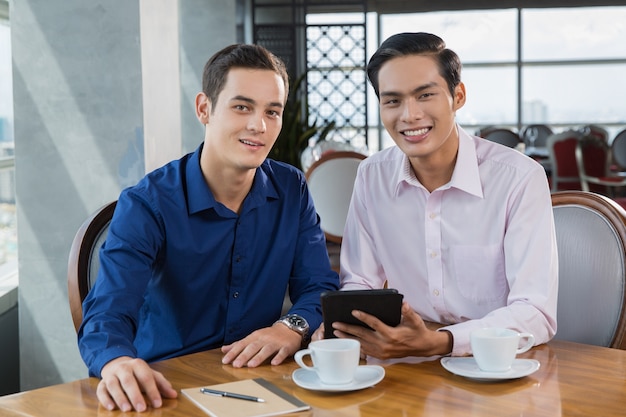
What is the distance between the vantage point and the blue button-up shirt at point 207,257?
1.65 meters

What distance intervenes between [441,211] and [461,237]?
8 cm

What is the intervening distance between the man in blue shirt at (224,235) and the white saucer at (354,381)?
24cm

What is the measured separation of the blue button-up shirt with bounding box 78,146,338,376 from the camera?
5.42 ft

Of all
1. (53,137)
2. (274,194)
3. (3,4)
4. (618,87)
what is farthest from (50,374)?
(618,87)

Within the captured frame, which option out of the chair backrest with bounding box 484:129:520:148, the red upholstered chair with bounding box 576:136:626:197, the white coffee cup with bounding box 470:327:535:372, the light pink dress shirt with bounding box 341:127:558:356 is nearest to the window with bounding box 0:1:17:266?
the light pink dress shirt with bounding box 341:127:558:356

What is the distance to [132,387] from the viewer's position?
4.02 ft

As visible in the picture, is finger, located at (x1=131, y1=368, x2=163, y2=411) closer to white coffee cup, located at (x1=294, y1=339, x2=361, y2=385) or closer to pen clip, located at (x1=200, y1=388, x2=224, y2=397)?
pen clip, located at (x1=200, y1=388, x2=224, y2=397)

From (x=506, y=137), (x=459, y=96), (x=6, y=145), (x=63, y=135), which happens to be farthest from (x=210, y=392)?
(x=506, y=137)

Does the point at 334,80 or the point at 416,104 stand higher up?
the point at 334,80

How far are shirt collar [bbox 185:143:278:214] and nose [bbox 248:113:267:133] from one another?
5.2 inches

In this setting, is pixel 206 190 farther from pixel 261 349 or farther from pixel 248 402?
pixel 248 402

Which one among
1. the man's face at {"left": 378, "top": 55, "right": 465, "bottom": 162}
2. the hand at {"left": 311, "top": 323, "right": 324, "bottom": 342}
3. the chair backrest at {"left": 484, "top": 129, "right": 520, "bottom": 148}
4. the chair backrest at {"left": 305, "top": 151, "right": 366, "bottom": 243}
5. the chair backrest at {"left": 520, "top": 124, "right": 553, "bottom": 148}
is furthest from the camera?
the chair backrest at {"left": 520, "top": 124, "right": 553, "bottom": 148}

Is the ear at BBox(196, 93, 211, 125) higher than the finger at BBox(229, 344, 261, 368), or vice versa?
the ear at BBox(196, 93, 211, 125)

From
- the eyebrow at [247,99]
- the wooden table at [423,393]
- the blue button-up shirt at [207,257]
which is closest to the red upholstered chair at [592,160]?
the blue button-up shirt at [207,257]
